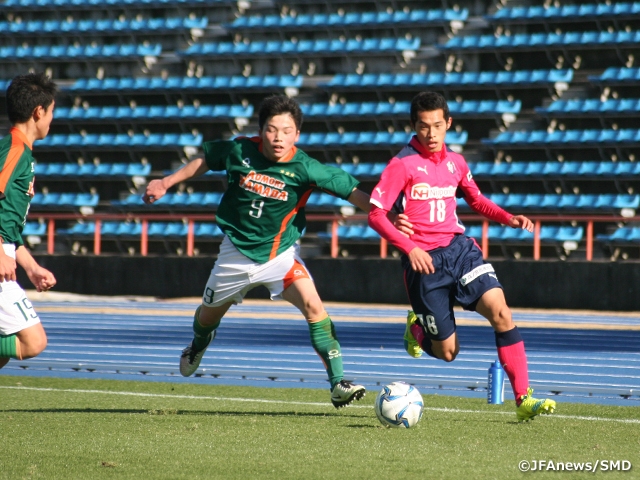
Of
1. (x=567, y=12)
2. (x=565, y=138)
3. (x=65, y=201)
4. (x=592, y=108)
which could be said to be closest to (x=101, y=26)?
(x=65, y=201)

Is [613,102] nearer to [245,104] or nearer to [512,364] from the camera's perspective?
[245,104]

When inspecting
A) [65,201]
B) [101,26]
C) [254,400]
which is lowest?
[65,201]

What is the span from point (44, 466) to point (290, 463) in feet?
3.38

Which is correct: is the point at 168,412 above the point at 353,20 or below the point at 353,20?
below

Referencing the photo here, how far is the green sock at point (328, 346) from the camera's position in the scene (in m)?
6.05

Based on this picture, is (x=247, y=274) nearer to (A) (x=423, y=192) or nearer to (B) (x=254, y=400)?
(A) (x=423, y=192)

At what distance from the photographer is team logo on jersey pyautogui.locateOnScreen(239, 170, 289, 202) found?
610 centimetres

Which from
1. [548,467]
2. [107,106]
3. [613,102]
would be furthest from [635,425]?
[107,106]

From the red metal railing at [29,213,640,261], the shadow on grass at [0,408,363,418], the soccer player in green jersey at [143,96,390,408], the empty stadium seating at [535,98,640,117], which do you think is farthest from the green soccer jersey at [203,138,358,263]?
the empty stadium seating at [535,98,640,117]

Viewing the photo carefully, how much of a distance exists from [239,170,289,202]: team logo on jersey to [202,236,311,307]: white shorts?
1.24 ft

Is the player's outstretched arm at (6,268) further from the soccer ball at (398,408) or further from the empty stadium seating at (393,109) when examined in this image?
the empty stadium seating at (393,109)

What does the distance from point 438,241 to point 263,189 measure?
42.2 inches

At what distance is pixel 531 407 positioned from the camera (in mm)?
5605

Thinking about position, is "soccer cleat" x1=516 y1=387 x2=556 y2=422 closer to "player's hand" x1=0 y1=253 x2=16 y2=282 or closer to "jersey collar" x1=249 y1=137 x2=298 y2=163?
"jersey collar" x1=249 y1=137 x2=298 y2=163
